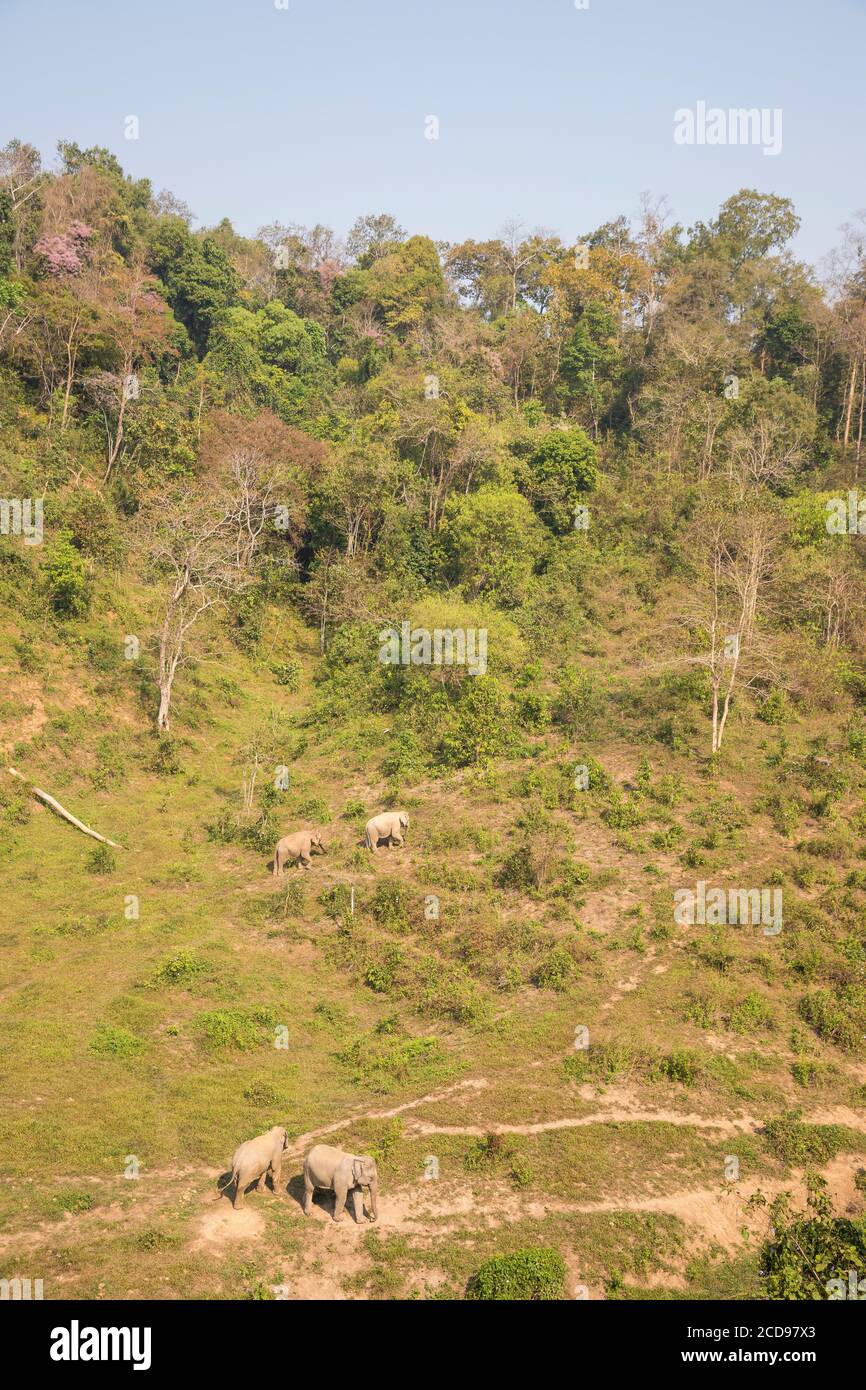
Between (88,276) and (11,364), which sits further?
(88,276)

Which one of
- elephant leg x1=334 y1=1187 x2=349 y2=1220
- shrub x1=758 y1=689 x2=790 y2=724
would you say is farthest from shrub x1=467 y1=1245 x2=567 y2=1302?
shrub x1=758 y1=689 x2=790 y2=724

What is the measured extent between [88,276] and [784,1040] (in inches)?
1679

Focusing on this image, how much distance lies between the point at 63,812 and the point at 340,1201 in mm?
14888

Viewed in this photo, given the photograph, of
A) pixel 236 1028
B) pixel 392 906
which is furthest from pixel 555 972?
pixel 236 1028

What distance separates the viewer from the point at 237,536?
37875mm

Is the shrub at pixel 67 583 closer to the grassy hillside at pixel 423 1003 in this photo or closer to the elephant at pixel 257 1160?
the grassy hillside at pixel 423 1003

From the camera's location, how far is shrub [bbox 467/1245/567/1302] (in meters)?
11.7

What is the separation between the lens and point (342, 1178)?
13.2m

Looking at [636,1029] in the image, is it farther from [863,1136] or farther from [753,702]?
[753,702]

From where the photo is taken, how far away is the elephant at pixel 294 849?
23.5m

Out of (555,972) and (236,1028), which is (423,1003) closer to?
(555,972)

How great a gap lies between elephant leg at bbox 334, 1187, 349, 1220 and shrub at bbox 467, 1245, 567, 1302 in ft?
6.63
